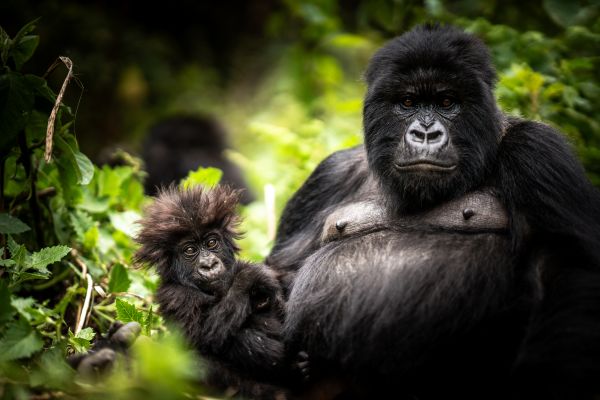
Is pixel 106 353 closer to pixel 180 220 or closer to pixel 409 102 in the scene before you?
pixel 180 220

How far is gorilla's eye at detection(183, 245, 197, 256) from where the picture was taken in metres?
3.11

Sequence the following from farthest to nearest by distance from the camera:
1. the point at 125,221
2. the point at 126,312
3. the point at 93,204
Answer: the point at 125,221, the point at 93,204, the point at 126,312

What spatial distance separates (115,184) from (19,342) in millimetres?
1917

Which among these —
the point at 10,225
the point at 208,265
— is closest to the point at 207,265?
the point at 208,265

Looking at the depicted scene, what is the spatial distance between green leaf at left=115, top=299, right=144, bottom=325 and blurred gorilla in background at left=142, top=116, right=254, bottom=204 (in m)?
4.93

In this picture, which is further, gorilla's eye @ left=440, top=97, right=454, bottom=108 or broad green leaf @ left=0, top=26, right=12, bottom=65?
gorilla's eye @ left=440, top=97, right=454, bottom=108

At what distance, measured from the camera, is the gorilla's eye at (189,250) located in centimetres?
311

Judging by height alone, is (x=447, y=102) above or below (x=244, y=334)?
above

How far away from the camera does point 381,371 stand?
2.54m

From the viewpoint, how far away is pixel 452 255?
2.62 meters

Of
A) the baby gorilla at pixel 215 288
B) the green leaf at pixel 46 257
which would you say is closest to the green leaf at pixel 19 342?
the green leaf at pixel 46 257

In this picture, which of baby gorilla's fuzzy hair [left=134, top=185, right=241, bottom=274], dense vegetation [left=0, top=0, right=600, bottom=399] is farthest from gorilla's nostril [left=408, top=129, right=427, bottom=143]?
baby gorilla's fuzzy hair [left=134, top=185, right=241, bottom=274]

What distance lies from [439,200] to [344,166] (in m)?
0.79

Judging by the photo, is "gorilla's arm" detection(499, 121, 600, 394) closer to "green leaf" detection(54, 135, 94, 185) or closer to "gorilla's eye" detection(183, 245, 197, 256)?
"gorilla's eye" detection(183, 245, 197, 256)
